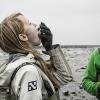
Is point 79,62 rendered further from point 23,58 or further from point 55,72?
point 23,58

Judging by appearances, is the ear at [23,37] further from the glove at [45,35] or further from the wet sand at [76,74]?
the wet sand at [76,74]

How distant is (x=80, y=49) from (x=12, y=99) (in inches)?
50.8

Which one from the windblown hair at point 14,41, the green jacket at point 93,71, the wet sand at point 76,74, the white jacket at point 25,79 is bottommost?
the wet sand at point 76,74

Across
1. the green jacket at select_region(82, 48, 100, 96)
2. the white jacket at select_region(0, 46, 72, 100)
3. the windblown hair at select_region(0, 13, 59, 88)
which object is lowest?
the green jacket at select_region(82, 48, 100, 96)

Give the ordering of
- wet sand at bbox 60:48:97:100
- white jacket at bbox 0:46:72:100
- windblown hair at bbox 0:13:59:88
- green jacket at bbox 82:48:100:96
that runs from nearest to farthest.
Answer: white jacket at bbox 0:46:72:100 < windblown hair at bbox 0:13:59:88 < green jacket at bbox 82:48:100:96 < wet sand at bbox 60:48:97:100

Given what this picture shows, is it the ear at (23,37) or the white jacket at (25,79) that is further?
the ear at (23,37)

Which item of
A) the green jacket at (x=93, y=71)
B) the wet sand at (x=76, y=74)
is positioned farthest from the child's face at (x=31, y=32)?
the wet sand at (x=76, y=74)

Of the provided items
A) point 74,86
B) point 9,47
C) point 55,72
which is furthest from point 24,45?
point 74,86

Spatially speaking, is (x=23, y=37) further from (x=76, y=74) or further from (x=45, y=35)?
(x=76, y=74)

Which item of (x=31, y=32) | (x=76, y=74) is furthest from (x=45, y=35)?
(x=76, y=74)

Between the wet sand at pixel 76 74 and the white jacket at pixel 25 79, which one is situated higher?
the white jacket at pixel 25 79

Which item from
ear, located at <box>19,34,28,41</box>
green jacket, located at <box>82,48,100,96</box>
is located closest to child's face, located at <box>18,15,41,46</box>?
ear, located at <box>19,34,28,41</box>

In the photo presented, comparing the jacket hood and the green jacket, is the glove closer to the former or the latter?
the jacket hood

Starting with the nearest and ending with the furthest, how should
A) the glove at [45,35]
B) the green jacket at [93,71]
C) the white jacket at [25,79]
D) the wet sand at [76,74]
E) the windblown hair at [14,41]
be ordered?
the white jacket at [25,79], the windblown hair at [14,41], the glove at [45,35], the green jacket at [93,71], the wet sand at [76,74]
